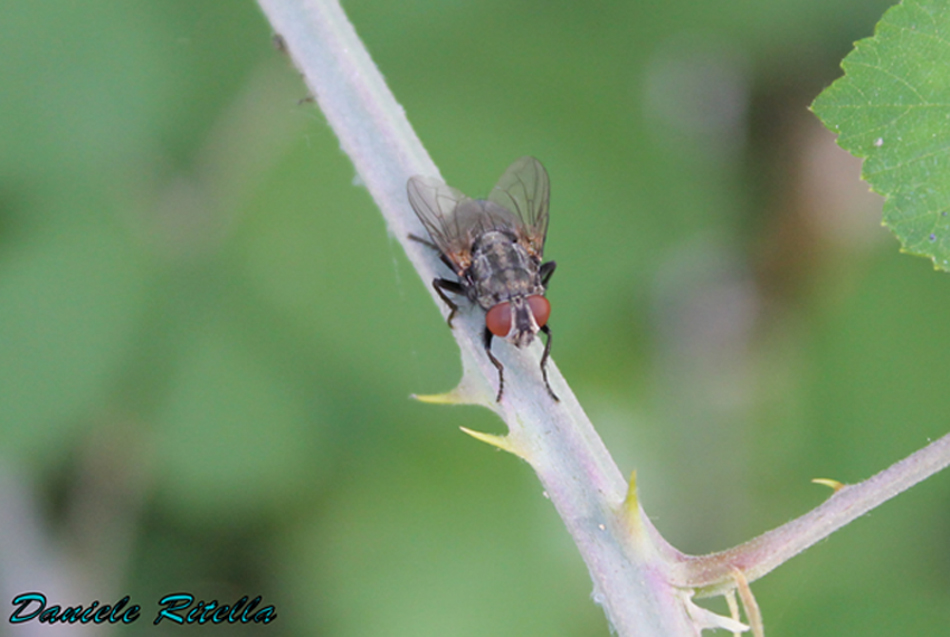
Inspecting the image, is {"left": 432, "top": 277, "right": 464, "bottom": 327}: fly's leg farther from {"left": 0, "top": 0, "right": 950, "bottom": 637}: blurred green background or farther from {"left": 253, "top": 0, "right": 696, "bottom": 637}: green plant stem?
{"left": 0, "top": 0, "right": 950, "bottom": 637}: blurred green background

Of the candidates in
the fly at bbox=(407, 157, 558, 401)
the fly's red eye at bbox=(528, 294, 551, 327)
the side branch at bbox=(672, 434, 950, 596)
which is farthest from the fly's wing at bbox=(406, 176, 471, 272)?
the side branch at bbox=(672, 434, 950, 596)

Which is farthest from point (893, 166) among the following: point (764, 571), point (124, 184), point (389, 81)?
point (124, 184)

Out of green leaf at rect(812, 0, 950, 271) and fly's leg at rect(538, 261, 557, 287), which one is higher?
fly's leg at rect(538, 261, 557, 287)

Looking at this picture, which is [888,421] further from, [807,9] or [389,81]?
[389,81]

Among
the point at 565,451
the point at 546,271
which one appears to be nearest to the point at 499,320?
the point at 565,451

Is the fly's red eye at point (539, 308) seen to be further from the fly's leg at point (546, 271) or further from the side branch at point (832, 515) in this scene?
the side branch at point (832, 515)

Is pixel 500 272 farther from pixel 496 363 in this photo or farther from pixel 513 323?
pixel 496 363
